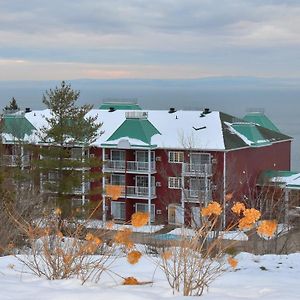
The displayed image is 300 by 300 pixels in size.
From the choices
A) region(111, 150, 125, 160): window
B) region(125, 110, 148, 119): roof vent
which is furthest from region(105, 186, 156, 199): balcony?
region(125, 110, 148, 119): roof vent

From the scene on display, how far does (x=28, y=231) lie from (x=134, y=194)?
2829 centimetres

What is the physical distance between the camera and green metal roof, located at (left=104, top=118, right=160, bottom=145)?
3409cm

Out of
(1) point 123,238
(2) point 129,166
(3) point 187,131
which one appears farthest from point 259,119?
(1) point 123,238

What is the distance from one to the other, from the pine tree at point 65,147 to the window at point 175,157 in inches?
261

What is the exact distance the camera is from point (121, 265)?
762 cm

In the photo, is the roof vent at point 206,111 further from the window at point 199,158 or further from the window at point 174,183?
the window at point 174,183

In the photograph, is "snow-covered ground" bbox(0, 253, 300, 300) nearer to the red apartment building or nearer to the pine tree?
the pine tree

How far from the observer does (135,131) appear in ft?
112

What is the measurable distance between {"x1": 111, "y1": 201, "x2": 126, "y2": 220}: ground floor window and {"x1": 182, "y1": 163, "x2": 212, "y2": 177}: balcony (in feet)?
13.4

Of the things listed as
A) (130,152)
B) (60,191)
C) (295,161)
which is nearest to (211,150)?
(130,152)

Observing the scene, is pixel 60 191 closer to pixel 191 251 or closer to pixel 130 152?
pixel 130 152

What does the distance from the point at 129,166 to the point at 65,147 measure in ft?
21.1

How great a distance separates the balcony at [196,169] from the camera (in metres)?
32.1

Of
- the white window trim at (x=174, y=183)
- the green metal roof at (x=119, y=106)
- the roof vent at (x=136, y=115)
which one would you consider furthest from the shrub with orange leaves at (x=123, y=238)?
the green metal roof at (x=119, y=106)
